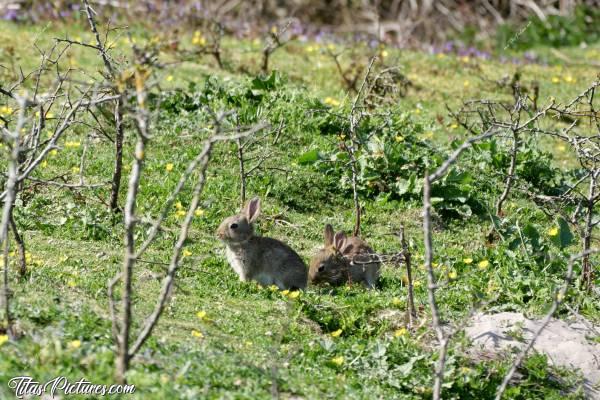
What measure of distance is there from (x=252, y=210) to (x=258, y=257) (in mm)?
482

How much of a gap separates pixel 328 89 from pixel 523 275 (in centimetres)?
605

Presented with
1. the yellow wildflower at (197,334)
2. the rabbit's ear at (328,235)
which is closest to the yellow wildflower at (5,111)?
the rabbit's ear at (328,235)

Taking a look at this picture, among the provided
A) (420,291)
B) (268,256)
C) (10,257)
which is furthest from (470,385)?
(10,257)

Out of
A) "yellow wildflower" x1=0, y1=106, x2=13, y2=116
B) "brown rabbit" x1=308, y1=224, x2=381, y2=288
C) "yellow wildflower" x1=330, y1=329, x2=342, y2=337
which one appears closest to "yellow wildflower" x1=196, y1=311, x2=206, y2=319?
"yellow wildflower" x1=330, y1=329, x2=342, y2=337

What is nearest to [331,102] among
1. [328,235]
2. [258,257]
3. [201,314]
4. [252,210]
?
[328,235]

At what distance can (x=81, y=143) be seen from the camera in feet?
34.3

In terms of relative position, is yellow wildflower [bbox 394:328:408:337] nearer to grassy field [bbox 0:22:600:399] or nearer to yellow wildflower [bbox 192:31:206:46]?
grassy field [bbox 0:22:600:399]

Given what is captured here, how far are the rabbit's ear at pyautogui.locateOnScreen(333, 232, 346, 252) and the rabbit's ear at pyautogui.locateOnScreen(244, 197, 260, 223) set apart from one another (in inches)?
27.6

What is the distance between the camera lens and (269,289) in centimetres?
768

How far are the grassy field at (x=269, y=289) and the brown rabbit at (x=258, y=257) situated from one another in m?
0.14

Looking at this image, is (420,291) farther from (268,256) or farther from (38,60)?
(38,60)

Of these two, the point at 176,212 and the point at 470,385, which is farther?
the point at 176,212

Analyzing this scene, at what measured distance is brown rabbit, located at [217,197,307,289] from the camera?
315 inches

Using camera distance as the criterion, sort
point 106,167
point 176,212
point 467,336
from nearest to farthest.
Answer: point 467,336, point 176,212, point 106,167
